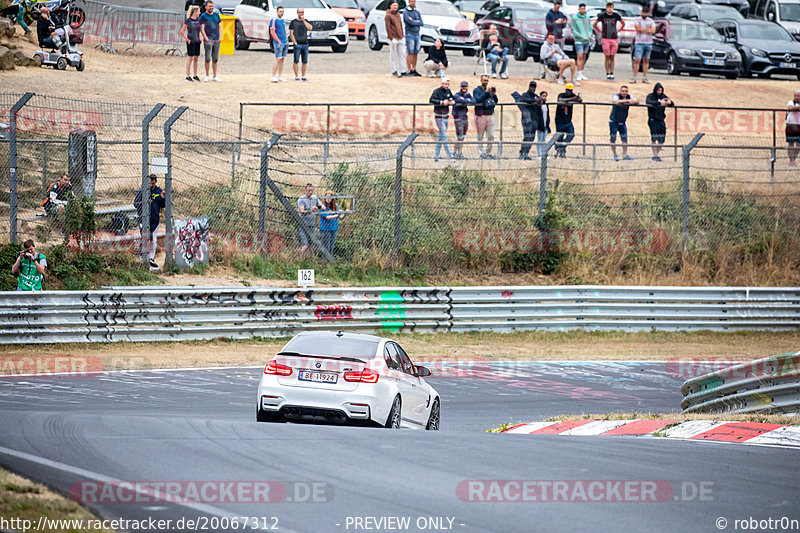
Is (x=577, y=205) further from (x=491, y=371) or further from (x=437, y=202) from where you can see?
(x=491, y=371)

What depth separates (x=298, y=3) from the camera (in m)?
35.0

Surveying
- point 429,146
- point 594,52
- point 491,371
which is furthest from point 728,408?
point 594,52

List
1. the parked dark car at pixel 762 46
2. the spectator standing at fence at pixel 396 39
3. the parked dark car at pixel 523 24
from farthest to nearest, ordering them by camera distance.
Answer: the parked dark car at pixel 523 24
the parked dark car at pixel 762 46
the spectator standing at fence at pixel 396 39

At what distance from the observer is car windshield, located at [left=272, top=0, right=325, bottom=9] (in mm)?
34625

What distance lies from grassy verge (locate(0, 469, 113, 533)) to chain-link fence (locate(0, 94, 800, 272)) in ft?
41.8

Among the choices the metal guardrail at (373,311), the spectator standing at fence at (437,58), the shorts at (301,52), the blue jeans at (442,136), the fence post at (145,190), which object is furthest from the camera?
the shorts at (301,52)

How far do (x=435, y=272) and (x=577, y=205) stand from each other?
3.88m

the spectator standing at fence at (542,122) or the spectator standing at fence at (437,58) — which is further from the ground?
the spectator standing at fence at (437,58)

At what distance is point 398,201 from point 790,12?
27.1 meters

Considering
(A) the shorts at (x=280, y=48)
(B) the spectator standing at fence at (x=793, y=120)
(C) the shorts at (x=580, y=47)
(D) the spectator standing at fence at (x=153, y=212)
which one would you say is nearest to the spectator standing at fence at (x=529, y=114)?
(B) the spectator standing at fence at (x=793, y=120)

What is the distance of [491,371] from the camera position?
1741 cm

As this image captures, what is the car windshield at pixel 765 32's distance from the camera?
37969mm

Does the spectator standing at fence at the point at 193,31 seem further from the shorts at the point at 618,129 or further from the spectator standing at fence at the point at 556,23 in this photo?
the shorts at the point at 618,129

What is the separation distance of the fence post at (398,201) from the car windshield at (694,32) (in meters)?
19.2
